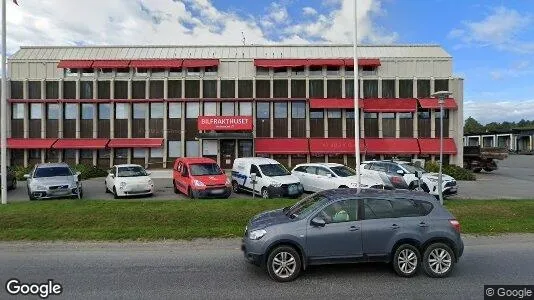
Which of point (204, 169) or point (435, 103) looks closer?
point (204, 169)

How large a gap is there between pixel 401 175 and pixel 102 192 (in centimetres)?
1465

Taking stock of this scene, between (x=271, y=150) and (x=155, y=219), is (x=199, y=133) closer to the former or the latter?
(x=271, y=150)

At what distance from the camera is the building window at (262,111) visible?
29438 mm

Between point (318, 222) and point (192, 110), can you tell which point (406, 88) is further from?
point (318, 222)

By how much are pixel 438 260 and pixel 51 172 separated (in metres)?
15.2

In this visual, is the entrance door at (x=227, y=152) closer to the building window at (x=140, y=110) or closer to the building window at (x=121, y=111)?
the building window at (x=140, y=110)

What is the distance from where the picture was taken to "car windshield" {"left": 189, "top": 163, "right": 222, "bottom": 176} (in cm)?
1591

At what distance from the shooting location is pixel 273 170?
16.3 meters

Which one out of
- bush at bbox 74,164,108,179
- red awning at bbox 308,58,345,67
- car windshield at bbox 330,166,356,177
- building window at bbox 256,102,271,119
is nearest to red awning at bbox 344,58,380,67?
red awning at bbox 308,58,345,67

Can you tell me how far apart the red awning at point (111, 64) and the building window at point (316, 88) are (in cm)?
1510

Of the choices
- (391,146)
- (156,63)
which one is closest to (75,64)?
(156,63)

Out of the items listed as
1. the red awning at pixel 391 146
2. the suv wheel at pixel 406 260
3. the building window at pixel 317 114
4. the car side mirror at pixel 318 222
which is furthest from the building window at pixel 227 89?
the suv wheel at pixel 406 260

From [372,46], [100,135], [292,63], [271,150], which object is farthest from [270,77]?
[100,135]

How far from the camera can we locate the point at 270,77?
96.7ft
